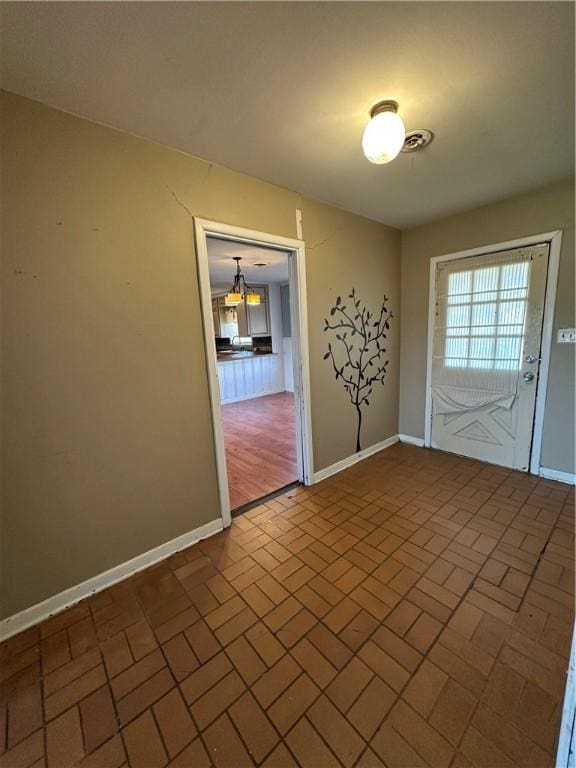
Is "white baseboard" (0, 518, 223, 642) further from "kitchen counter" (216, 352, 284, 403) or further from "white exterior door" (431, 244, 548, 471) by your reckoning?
"kitchen counter" (216, 352, 284, 403)

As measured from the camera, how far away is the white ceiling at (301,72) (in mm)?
986

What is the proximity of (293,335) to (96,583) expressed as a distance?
207 centimetres

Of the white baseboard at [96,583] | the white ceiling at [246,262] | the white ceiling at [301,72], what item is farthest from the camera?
the white ceiling at [246,262]

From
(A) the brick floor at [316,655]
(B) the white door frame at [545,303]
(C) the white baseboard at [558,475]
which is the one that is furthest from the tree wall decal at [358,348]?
(C) the white baseboard at [558,475]

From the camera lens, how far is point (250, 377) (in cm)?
609

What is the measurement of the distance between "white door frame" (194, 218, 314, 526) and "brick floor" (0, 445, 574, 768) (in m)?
0.60

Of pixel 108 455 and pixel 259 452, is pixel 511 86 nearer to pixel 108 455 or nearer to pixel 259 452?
pixel 108 455

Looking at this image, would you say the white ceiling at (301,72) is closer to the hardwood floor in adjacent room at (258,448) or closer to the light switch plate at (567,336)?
the light switch plate at (567,336)

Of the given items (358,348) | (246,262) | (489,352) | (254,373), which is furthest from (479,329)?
(254,373)

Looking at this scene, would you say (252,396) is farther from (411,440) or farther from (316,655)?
(316,655)

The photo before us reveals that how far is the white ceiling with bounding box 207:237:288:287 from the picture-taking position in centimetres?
365

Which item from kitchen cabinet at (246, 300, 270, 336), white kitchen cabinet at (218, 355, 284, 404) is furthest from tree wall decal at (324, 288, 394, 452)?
kitchen cabinet at (246, 300, 270, 336)

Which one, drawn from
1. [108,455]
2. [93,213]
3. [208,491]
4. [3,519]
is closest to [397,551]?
[208,491]

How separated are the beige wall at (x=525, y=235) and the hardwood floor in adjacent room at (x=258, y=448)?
1.82 metres
